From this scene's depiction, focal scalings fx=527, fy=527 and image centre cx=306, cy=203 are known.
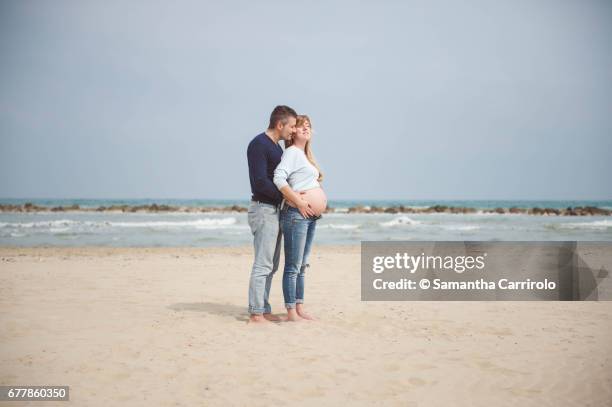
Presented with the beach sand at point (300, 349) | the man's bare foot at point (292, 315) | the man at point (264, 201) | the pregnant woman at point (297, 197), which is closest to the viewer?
the beach sand at point (300, 349)

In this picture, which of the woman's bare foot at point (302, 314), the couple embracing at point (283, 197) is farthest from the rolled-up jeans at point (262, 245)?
the woman's bare foot at point (302, 314)

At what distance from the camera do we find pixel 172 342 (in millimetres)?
4805

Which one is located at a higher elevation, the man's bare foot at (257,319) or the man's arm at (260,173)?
the man's arm at (260,173)

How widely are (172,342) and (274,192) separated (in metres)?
1.73

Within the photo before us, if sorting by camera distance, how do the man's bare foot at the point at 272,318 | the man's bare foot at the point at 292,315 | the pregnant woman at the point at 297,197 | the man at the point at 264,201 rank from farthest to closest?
the man's bare foot at the point at 272,318
the man's bare foot at the point at 292,315
the man at the point at 264,201
the pregnant woman at the point at 297,197

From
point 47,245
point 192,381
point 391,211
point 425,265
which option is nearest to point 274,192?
point 192,381

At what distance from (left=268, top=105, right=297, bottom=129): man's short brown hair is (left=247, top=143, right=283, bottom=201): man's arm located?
0.32 m

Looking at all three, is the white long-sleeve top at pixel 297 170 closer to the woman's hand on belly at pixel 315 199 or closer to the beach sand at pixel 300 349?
the woman's hand on belly at pixel 315 199

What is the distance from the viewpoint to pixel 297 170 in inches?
213

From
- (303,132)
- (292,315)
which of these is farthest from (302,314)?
(303,132)

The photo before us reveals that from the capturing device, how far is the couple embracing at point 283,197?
5.38 meters

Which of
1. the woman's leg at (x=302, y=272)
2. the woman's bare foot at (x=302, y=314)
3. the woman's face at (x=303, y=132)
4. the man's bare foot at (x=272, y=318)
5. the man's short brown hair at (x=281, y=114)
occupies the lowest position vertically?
the man's bare foot at (x=272, y=318)

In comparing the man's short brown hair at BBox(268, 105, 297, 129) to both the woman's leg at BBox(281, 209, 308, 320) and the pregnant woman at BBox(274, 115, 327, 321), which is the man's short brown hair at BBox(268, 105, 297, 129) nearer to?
the pregnant woman at BBox(274, 115, 327, 321)

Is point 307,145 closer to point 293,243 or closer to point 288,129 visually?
point 288,129
